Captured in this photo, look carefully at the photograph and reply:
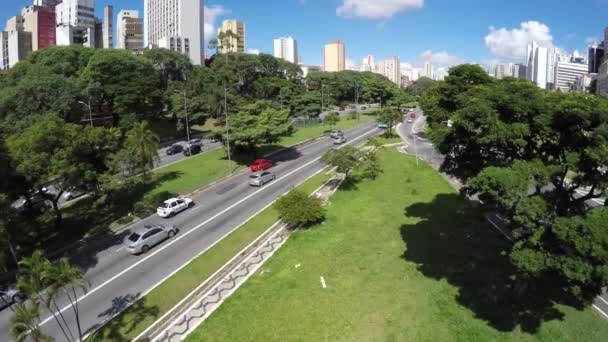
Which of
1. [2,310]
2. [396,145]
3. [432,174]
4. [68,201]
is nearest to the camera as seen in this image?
[2,310]

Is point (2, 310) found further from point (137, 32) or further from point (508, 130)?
point (137, 32)

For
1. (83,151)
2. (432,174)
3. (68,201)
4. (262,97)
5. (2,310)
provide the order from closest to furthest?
(2,310) → (83,151) → (68,201) → (432,174) → (262,97)

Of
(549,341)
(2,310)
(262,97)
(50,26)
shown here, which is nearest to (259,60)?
(262,97)

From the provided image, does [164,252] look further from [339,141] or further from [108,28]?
[108,28]

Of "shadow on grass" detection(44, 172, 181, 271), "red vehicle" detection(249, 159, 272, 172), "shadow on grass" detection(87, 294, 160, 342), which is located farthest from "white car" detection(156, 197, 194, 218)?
"shadow on grass" detection(87, 294, 160, 342)

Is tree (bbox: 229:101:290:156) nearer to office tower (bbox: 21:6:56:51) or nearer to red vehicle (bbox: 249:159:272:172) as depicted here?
red vehicle (bbox: 249:159:272:172)

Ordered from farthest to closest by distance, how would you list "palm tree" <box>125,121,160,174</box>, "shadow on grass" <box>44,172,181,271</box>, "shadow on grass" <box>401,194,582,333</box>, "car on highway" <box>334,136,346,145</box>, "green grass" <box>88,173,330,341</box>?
"car on highway" <box>334,136,346,145</box> → "palm tree" <box>125,121,160,174</box> → "shadow on grass" <box>44,172,181,271</box> → "shadow on grass" <box>401,194,582,333</box> → "green grass" <box>88,173,330,341</box>
